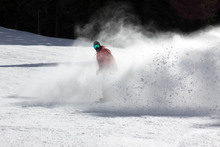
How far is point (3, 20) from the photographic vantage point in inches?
1800

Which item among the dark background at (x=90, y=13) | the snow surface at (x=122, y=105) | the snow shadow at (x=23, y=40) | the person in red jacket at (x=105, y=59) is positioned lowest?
the snow surface at (x=122, y=105)

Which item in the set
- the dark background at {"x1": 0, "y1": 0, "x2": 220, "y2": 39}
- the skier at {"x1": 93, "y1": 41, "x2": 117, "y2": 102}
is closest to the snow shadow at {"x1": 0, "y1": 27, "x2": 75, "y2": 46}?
the dark background at {"x1": 0, "y1": 0, "x2": 220, "y2": 39}

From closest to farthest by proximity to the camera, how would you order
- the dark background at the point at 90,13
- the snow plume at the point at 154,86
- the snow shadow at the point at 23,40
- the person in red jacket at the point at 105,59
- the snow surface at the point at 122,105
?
1. the snow surface at the point at 122,105
2. the snow plume at the point at 154,86
3. the person in red jacket at the point at 105,59
4. the snow shadow at the point at 23,40
5. the dark background at the point at 90,13

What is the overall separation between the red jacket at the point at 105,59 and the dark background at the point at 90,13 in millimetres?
24373

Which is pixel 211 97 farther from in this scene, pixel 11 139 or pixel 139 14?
pixel 139 14

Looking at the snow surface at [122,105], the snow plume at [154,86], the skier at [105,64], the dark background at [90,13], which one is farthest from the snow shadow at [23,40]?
the skier at [105,64]

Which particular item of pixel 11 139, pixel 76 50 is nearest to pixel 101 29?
pixel 76 50

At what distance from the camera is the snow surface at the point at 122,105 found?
20.3ft

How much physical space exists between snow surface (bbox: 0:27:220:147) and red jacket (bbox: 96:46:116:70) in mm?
266

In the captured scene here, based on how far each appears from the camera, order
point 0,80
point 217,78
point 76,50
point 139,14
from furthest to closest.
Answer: point 139,14 < point 76,50 < point 0,80 < point 217,78

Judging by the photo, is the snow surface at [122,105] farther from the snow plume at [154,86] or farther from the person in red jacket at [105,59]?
the person in red jacket at [105,59]

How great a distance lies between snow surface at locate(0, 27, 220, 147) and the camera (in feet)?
20.3

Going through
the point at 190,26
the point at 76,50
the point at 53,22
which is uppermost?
the point at 53,22

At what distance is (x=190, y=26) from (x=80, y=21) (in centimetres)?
1042
